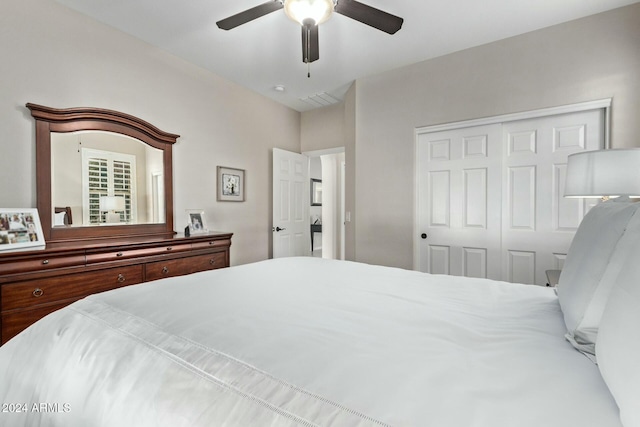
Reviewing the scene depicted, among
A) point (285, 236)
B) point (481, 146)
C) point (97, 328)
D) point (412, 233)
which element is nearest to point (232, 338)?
point (97, 328)

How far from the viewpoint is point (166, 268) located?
2590 millimetres

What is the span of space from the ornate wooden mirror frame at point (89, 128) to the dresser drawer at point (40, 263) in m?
0.45

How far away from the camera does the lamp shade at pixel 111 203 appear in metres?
2.60

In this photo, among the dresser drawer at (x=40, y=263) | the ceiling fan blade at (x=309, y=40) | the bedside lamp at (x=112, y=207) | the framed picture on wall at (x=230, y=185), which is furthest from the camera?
the framed picture on wall at (x=230, y=185)

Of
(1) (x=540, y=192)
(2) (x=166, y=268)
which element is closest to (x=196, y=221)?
(2) (x=166, y=268)

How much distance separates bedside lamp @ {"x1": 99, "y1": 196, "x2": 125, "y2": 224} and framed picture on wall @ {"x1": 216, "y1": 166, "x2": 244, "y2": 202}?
3.46 ft

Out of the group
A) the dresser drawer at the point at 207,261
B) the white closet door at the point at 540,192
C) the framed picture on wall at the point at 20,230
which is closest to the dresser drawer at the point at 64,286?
the framed picture on wall at the point at 20,230

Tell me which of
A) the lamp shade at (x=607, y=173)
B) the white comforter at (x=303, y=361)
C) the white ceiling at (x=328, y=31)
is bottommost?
the white comforter at (x=303, y=361)

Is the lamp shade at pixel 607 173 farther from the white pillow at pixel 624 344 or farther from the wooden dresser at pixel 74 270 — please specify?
the wooden dresser at pixel 74 270

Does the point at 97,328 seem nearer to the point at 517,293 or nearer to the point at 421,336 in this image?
the point at 421,336

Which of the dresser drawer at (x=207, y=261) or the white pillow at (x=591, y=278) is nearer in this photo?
the white pillow at (x=591, y=278)

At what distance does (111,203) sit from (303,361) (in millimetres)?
2700

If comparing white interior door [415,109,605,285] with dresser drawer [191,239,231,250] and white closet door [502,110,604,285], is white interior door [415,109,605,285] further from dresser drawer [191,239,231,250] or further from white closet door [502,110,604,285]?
dresser drawer [191,239,231,250]

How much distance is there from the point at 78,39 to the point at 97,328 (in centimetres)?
268
